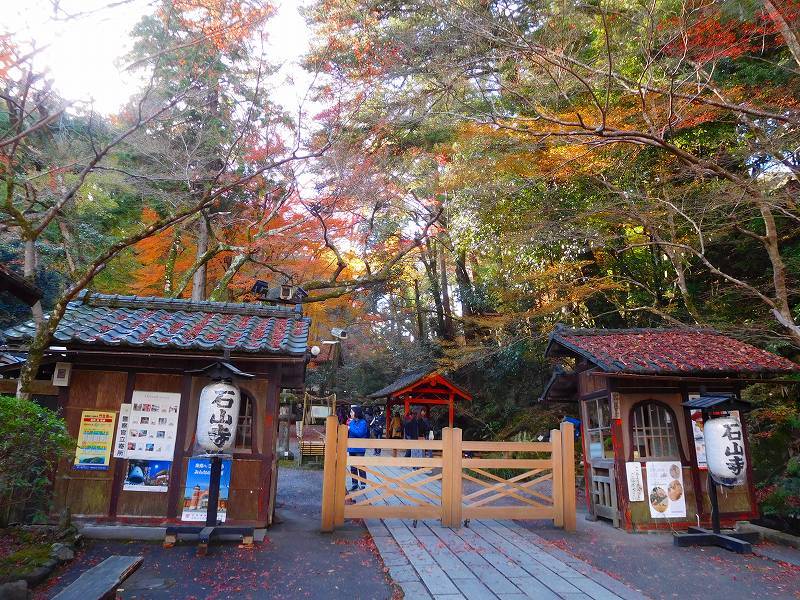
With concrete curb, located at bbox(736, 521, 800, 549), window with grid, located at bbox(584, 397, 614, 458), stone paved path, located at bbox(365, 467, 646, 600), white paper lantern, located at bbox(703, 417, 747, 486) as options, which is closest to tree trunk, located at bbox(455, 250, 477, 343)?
window with grid, located at bbox(584, 397, 614, 458)

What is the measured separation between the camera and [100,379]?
25.0 feet

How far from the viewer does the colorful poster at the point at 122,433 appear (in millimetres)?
7434

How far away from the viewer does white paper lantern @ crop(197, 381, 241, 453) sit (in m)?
6.61

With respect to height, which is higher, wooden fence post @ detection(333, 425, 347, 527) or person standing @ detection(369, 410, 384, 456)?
person standing @ detection(369, 410, 384, 456)

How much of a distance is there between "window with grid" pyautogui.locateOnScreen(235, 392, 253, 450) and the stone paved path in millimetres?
2325

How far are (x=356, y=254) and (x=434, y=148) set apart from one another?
5372mm

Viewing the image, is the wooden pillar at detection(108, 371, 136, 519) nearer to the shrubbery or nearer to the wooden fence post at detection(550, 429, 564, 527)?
the wooden fence post at detection(550, 429, 564, 527)

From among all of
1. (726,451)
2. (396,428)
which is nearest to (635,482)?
(726,451)

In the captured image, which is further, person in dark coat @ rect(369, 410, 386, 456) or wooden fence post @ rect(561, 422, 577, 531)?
person in dark coat @ rect(369, 410, 386, 456)

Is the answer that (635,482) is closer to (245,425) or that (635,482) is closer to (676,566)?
(676,566)

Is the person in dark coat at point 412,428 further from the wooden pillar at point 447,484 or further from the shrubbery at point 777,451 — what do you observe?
the shrubbery at point 777,451

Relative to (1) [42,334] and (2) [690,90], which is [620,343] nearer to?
(2) [690,90]

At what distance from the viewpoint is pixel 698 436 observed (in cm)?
866

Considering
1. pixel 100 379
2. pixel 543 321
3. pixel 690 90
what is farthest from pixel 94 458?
pixel 543 321
